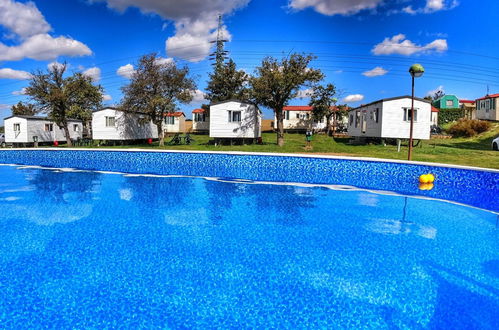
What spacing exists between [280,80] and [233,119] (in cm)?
576

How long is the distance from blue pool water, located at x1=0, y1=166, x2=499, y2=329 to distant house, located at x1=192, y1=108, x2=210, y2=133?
3535 centimetres

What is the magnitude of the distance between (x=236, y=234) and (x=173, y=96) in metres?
23.7

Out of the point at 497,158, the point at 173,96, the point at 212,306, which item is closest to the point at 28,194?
the point at 212,306

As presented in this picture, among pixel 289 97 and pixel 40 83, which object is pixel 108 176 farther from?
pixel 40 83

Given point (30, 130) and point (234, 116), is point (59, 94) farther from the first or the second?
point (234, 116)

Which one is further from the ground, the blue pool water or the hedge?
the hedge

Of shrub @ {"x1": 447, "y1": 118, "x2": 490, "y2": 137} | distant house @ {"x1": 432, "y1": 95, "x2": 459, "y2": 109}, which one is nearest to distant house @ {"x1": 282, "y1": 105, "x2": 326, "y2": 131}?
shrub @ {"x1": 447, "y1": 118, "x2": 490, "y2": 137}

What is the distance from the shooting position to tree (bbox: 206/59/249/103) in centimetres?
4153

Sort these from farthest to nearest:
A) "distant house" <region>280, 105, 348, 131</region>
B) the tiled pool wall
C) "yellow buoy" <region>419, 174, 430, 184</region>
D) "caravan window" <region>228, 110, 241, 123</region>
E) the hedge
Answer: the hedge, "distant house" <region>280, 105, 348, 131</region>, "caravan window" <region>228, 110, 241, 123</region>, "yellow buoy" <region>419, 174, 430, 184</region>, the tiled pool wall

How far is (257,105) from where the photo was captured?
28.0 m

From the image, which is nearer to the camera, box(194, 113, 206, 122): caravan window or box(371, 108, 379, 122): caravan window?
box(371, 108, 379, 122): caravan window

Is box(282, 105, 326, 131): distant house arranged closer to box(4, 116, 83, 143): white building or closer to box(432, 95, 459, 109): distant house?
box(4, 116, 83, 143): white building

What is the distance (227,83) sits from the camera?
41656mm

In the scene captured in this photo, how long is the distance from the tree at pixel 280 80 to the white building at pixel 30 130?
75.9ft
